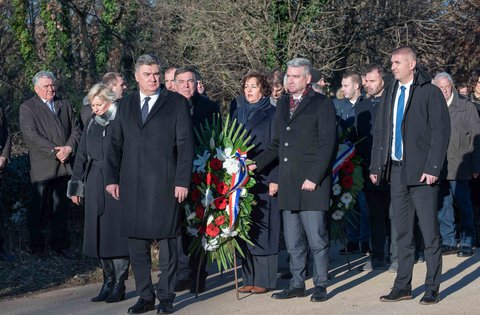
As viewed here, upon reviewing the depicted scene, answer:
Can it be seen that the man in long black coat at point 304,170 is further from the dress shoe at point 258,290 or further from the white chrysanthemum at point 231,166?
the white chrysanthemum at point 231,166

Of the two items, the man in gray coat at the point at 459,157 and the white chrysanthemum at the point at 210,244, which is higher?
the man in gray coat at the point at 459,157

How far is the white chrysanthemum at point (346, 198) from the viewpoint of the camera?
9695mm

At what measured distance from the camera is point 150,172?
26.3ft

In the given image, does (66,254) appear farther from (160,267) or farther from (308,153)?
(308,153)

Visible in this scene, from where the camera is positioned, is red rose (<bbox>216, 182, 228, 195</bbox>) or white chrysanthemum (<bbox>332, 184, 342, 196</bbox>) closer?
red rose (<bbox>216, 182, 228, 195</bbox>)

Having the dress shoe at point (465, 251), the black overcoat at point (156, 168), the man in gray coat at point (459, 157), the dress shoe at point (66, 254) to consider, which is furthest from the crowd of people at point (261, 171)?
the dress shoe at point (66, 254)

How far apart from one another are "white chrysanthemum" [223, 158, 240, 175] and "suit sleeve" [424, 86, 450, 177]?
1.74 metres

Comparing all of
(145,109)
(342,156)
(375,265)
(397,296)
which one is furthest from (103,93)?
(375,265)

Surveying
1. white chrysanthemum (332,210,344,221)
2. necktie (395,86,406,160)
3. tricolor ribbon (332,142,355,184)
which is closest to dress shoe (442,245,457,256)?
white chrysanthemum (332,210,344,221)

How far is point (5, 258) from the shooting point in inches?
415

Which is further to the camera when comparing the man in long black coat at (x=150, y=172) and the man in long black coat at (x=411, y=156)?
the man in long black coat at (x=411, y=156)

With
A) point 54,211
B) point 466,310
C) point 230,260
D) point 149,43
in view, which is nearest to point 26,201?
point 54,211

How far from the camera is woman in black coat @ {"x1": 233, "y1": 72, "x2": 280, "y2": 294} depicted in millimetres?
9047

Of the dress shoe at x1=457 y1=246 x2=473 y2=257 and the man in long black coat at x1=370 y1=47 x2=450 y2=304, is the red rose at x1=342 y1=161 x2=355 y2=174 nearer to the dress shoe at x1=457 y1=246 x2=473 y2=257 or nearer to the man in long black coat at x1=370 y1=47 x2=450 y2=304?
the man in long black coat at x1=370 y1=47 x2=450 y2=304
